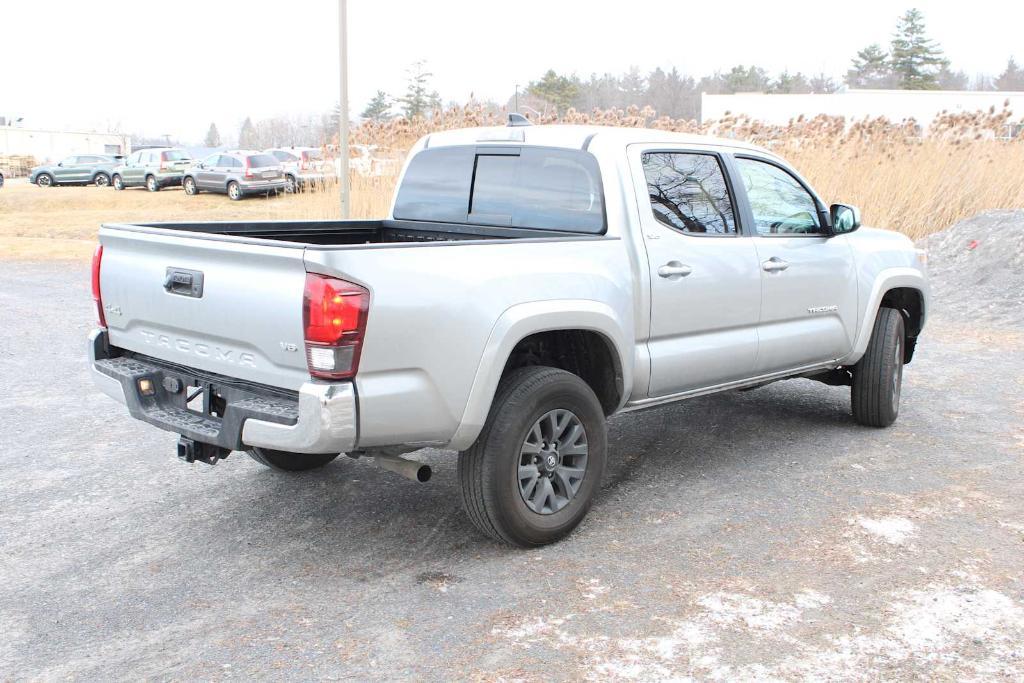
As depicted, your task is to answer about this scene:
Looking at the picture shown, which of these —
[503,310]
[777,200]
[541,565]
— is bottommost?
[541,565]

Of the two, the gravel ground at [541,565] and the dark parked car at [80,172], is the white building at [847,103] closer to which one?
the dark parked car at [80,172]

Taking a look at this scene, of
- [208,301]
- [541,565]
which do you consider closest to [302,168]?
[208,301]

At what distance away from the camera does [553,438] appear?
4.57 meters

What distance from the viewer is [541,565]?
14.4 feet

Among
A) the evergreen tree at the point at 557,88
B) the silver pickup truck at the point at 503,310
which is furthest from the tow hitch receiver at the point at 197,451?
the evergreen tree at the point at 557,88

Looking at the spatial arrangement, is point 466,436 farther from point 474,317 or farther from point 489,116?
point 489,116

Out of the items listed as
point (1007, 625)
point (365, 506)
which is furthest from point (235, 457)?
point (1007, 625)

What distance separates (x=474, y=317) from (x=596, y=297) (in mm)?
770

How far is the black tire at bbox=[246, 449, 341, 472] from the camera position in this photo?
17.8 ft

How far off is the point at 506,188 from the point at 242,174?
25.9 meters

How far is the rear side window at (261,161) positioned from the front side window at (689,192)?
26122 mm

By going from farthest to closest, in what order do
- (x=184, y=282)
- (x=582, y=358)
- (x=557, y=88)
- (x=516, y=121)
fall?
(x=557, y=88), (x=516, y=121), (x=582, y=358), (x=184, y=282)

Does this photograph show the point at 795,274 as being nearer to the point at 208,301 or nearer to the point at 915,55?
the point at 208,301

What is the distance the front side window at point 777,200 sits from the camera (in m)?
5.85
